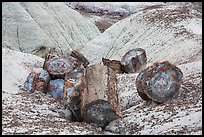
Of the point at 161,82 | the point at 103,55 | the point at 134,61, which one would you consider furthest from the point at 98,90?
the point at 103,55

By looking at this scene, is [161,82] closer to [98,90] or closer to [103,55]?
[98,90]

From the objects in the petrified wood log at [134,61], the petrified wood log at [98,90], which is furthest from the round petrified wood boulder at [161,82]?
the petrified wood log at [134,61]

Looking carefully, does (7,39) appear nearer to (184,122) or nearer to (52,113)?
(52,113)

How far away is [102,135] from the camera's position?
764 centimetres

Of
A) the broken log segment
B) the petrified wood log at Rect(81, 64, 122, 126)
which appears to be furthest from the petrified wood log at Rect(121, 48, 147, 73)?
the broken log segment

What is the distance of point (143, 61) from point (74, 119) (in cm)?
558

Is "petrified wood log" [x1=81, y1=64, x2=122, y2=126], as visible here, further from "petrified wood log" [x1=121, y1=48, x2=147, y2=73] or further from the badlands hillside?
"petrified wood log" [x1=121, y1=48, x2=147, y2=73]

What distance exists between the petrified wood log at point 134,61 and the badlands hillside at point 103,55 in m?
0.91

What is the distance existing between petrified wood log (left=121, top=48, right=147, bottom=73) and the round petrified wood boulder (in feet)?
15.4

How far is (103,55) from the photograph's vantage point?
18.1 metres

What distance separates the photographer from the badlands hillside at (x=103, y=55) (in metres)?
7.95

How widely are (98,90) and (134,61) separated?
5472 millimetres

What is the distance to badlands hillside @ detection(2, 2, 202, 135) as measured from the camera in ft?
26.1

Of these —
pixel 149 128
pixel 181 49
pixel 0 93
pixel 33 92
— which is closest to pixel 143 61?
pixel 181 49
